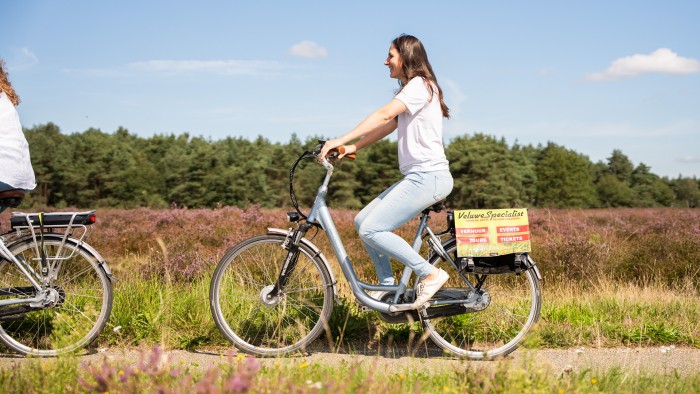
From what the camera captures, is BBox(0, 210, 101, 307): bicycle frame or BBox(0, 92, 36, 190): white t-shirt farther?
BBox(0, 210, 101, 307): bicycle frame

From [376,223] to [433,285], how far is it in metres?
0.57

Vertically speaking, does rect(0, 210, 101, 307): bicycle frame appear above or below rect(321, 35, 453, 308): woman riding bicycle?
below

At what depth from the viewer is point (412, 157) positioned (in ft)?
15.0

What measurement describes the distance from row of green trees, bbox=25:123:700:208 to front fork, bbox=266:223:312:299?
1981 inches

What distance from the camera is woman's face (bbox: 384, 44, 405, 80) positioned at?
4.73 metres

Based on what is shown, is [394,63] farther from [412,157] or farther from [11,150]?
[11,150]

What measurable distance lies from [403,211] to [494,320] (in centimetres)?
123

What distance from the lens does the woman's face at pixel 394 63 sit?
4.73 meters

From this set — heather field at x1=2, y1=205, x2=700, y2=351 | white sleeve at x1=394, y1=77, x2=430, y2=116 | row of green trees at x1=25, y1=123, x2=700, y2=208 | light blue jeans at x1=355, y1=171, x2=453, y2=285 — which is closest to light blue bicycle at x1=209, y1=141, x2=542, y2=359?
light blue jeans at x1=355, y1=171, x2=453, y2=285

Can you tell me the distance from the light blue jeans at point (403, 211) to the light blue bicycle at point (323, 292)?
13 cm

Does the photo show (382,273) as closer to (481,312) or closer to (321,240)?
(481,312)

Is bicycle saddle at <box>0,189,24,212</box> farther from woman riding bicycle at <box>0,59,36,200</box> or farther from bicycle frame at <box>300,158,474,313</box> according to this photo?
bicycle frame at <box>300,158,474,313</box>

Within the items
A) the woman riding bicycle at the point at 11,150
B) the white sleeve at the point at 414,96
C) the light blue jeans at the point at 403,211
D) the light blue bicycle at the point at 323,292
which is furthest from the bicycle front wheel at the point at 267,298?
the woman riding bicycle at the point at 11,150

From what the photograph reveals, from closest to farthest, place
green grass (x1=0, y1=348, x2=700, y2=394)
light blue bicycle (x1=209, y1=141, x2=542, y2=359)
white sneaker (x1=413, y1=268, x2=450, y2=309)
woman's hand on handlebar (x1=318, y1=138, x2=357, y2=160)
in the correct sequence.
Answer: green grass (x1=0, y1=348, x2=700, y2=394) → woman's hand on handlebar (x1=318, y1=138, x2=357, y2=160) → white sneaker (x1=413, y1=268, x2=450, y2=309) → light blue bicycle (x1=209, y1=141, x2=542, y2=359)
